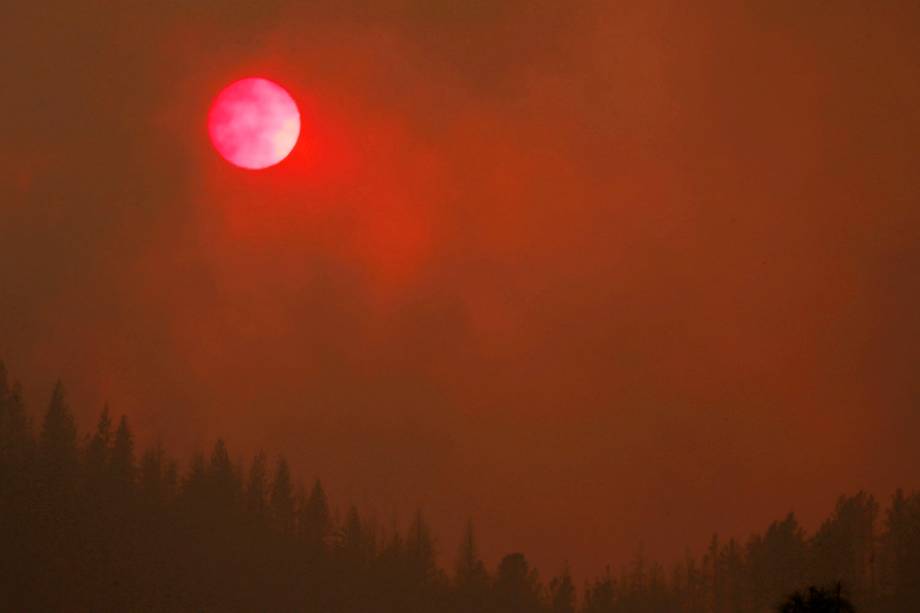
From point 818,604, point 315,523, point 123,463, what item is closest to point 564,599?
point 315,523

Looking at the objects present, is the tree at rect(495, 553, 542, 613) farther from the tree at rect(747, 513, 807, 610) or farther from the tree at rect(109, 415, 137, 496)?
the tree at rect(109, 415, 137, 496)

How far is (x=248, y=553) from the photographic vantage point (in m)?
131

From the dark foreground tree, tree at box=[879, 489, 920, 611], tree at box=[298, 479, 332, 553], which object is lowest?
the dark foreground tree

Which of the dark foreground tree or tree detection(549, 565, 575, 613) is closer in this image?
the dark foreground tree

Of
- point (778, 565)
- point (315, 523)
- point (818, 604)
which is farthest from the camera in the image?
point (315, 523)

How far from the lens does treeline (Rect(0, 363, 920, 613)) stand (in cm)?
10462

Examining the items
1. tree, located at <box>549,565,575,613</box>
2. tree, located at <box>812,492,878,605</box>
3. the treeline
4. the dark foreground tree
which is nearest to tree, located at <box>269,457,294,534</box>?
the treeline

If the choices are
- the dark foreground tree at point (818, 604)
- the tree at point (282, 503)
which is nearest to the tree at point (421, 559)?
the tree at point (282, 503)

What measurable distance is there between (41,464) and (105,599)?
17.1m

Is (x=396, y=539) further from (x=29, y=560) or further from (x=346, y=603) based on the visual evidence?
(x=29, y=560)

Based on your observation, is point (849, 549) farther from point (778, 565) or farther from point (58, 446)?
point (58, 446)

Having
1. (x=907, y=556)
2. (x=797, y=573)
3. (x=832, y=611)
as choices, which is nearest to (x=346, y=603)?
(x=797, y=573)

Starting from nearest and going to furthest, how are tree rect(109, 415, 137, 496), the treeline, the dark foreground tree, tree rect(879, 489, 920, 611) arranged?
the dark foreground tree < the treeline < tree rect(109, 415, 137, 496) < tree rect(879, 489, 920, 611)

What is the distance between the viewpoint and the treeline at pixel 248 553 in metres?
105
